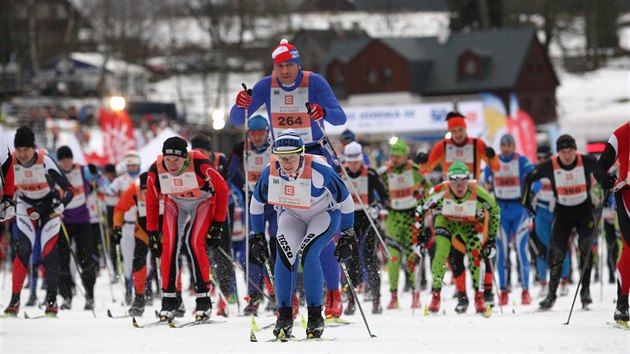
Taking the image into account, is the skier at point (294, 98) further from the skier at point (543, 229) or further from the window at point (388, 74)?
the window at point (388, 74)

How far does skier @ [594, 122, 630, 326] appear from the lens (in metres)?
10.1

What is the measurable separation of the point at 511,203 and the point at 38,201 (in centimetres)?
638

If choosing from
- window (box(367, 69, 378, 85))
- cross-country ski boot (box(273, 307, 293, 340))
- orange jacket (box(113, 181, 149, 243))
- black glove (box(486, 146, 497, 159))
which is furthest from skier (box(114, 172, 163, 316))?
window (box(367, 69, 378, 85))

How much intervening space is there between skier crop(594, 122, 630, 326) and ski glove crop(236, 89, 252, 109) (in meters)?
3.31

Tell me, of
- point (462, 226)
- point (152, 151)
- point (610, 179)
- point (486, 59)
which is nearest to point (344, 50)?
point (486, 59)

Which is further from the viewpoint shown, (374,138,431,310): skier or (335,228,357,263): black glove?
(374,138,431,310): skier

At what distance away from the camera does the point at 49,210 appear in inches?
493

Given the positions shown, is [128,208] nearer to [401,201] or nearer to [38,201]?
[38,201]

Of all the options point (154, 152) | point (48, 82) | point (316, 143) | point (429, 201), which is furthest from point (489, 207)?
point (48, 82)

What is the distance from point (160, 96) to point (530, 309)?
190 ft

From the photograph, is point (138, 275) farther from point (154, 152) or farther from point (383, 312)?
point (154, 152)

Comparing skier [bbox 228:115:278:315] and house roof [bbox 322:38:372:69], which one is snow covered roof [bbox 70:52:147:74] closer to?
house roof [bbox 322:38:372:69]

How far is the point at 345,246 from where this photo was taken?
916 cm

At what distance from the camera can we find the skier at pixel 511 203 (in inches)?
596
